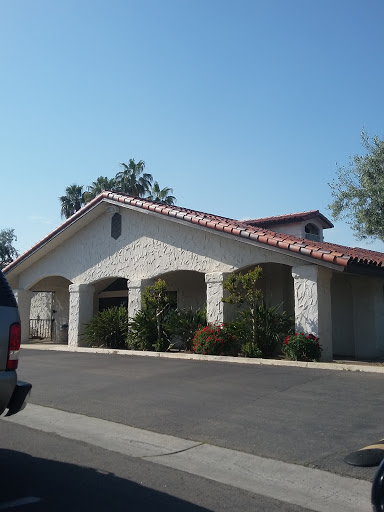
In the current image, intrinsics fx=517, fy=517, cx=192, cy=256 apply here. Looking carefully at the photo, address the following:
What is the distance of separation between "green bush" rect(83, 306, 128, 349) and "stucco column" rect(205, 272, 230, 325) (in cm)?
387

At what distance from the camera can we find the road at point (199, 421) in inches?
188

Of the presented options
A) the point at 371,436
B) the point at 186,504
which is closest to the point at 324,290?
the point at 371,436

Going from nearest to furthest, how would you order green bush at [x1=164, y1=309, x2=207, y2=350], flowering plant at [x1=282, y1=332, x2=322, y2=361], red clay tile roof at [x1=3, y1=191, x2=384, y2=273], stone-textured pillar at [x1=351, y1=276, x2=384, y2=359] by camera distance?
1. flowering plant at [x1=282, y1=332, x2=322, y2=361]
2. red clay tile roof at [x1=3, y1=191, x2=384, y2=273]
3. stone-textured pillar at [x1=351, y1=276, x2=384, y2=359]
4. green bush at [x1=164, y1=309, x2=207, y2=350]

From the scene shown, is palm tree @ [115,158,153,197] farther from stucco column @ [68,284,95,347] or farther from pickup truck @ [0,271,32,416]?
pickup truck @ [0,271,32,416]

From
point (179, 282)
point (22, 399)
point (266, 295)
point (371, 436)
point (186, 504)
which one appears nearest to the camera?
point (186, 504)

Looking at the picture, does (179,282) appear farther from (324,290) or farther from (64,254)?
(324,290)

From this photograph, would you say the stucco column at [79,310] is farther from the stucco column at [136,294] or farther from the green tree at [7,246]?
the green tree at [7,246]

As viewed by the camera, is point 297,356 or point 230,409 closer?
point 230,409

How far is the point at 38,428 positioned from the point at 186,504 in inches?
139

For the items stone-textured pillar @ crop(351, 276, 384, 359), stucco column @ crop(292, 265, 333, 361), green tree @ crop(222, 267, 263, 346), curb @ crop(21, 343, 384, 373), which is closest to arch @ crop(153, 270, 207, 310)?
curb @ crop(21, 343, 384, 373)

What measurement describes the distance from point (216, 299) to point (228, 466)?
10.0 meters

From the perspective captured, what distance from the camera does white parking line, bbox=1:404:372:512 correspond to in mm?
4520

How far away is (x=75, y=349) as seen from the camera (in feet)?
61.0

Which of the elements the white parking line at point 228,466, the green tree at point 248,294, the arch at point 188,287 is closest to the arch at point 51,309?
the arch at point 188,287
